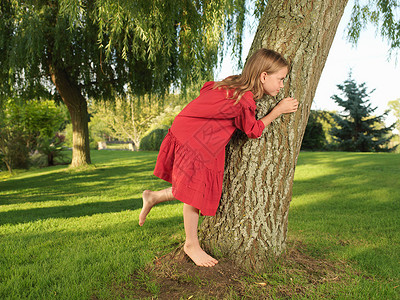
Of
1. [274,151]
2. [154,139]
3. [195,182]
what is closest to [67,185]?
[195,182]

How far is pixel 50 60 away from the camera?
949 cm

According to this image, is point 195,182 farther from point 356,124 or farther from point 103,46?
point 356,124

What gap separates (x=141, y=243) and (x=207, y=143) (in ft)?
4.66

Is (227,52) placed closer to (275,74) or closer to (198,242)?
(275,74)

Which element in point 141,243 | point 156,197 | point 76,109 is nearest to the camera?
point 156,197

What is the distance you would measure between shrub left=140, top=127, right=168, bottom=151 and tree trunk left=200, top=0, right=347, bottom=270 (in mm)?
19191

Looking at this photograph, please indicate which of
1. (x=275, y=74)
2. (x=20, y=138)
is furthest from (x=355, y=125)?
(x=275, y=74)

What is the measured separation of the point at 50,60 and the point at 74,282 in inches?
352

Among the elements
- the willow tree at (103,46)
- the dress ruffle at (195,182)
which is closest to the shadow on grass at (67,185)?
the willow tree at (103,46)

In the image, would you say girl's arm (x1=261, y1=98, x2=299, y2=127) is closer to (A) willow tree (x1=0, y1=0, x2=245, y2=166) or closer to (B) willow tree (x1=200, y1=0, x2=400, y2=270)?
(B) willow tree (x1=200, y1=0, x2=400, y2=270)

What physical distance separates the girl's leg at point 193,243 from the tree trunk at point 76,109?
8.90m

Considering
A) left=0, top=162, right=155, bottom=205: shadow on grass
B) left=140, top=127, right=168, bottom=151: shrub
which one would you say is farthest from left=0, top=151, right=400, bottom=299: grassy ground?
left=140, top=127, right=168, bottom=151: shrub

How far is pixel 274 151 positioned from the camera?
2393 millimetres

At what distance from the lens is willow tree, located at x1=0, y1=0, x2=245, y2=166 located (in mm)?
4551
